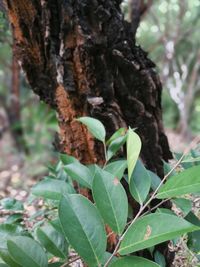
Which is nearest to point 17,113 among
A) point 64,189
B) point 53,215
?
point 53,215

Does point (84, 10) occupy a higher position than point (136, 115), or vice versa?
point (84, 10)

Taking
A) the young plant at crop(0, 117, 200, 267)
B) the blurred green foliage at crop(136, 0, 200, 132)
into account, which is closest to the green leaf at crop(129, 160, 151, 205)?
the young plant at crop(0, 117, 200, 267)

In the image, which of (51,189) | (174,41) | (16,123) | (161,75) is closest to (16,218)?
(51,189)

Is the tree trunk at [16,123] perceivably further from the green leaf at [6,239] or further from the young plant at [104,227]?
the young plant at [104,227]

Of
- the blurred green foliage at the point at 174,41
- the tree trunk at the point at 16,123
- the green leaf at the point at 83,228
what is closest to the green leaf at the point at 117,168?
the green leaf at the point at 83,228

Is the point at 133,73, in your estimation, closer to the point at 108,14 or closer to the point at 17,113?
the point at 108,14

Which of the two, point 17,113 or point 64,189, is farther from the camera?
point 17,113

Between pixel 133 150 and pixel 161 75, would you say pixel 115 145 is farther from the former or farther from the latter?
pixel 161 75
